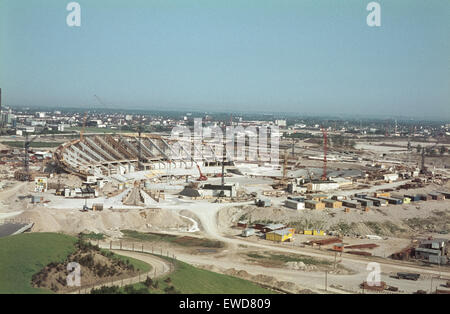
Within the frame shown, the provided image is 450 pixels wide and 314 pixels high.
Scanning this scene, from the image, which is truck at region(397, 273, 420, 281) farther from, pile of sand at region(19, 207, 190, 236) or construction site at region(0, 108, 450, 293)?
pile of sand at region(19, 207, 190, 236)

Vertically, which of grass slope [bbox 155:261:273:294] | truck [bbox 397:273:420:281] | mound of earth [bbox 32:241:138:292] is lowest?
truck [bbox 397:273:420:281]

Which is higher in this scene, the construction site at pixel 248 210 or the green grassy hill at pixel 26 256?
the green grassy hill at pixel 26 256

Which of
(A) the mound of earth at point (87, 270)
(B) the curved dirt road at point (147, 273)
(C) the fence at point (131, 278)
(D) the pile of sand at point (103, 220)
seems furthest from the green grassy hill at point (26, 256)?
(D) the pile of sand at point (103, 220)

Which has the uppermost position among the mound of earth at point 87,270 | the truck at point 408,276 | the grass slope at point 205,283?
the mound of earth at point 87,270

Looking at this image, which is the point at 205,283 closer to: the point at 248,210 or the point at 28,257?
the point at 28,257

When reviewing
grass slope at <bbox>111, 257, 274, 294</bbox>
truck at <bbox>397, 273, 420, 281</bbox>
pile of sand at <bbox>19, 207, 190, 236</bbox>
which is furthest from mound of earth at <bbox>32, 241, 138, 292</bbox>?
truck at <bbox>397, 273, 420, 281</bbox>

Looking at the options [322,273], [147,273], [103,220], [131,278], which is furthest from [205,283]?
[103,220]

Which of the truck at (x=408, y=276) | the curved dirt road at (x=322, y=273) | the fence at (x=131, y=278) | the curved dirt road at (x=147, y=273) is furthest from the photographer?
the truck at (x=408, y=276)

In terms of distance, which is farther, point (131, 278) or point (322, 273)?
point (322, 273)

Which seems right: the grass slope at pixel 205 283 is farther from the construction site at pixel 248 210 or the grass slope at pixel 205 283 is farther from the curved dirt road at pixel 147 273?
the construction site at pixel 248 210
